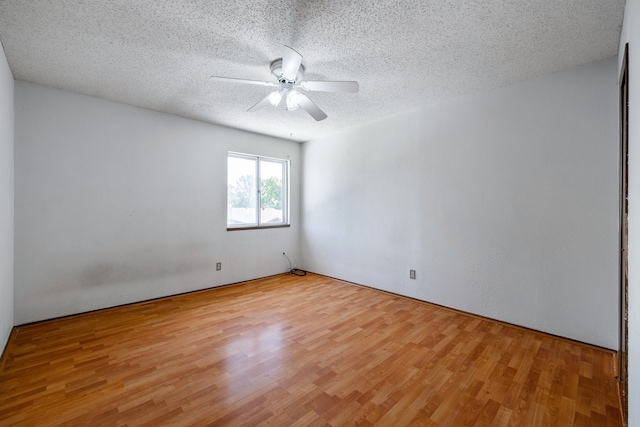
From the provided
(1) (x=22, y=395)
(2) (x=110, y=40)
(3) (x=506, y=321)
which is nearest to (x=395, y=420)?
(3) (x=506, y=321)

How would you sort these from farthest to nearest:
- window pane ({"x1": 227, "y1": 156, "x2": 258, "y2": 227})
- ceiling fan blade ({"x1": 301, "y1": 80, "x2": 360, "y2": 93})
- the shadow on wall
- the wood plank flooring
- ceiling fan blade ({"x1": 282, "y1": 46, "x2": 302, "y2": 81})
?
window pane ({"x1": 227, "y1": 156, "x2": 258, "y2": 227})
the shadow on wall
ceiling fan blade ({"x1": 301, "y1": 80, "x2": 360, "y2": 93})
ceiling fan blade ({"x1": 282, "y1": 46, "x2": 302, "y2": 81})
the wood plank flooring

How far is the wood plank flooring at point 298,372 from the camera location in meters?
1.57

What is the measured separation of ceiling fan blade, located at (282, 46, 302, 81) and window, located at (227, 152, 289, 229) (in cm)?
255

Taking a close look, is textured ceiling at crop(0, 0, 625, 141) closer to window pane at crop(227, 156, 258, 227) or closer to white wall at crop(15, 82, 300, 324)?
white wall at crop(15, 82, 300, 324)

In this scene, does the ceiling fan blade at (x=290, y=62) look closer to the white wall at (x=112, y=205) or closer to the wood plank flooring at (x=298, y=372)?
the wood plank flooring at (x=298, y=372)

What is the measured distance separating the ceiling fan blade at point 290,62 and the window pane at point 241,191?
255cm

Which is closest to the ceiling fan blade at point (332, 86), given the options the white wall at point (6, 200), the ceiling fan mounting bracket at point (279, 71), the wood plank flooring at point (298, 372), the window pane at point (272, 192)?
the ceiling fan mounting bracket at point (279, 71)

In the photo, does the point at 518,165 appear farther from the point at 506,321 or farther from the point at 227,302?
the point at 227,302

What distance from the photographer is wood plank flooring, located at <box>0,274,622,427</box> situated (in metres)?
1.57

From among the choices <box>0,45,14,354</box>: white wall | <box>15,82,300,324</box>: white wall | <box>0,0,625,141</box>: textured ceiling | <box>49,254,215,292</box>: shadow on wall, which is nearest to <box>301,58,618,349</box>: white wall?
<box>0,0,625,141</box>: textured ceiling

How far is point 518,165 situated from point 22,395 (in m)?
4.23

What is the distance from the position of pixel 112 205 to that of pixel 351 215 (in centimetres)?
313

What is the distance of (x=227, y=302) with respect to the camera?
11.3 ft

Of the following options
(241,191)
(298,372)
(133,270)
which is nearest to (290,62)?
(298,372)
